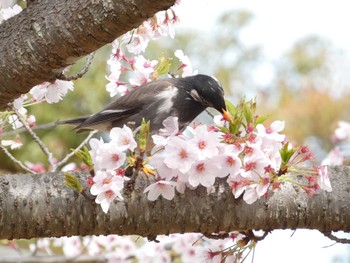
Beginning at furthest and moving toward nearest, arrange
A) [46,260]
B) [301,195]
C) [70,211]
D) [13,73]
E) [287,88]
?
[287,88] < [46,260] < [301,195] < [70,211] < [13,73]

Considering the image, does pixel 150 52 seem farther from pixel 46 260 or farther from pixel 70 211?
pixel 70 211

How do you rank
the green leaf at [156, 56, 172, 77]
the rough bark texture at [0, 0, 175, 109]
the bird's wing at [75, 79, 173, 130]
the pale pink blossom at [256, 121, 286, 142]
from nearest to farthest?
1. the rough bark texture at [0, 0, 175, 109]
2. the pale pink blossom at [256, 121, 286, 142]
3. the green leaf at [156, 56, 172, 77]
4. the bird's wing at [75, 79, 173, 130]

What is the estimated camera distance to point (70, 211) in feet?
5.11

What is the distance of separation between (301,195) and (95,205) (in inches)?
20.3

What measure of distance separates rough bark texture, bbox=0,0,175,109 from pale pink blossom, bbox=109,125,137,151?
0.18 meters

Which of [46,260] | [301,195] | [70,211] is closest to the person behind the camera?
[70,211]

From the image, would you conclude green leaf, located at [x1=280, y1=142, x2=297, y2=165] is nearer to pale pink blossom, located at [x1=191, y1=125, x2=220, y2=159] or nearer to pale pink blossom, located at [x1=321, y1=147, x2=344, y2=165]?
pale pink blossom, located at [x1=191, y1=125, x2=220, y2=159]

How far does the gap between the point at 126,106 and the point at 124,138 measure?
1.01m

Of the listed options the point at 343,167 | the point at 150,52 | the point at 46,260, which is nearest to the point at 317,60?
the point at 150,52

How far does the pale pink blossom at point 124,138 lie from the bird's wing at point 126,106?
0.82 metres

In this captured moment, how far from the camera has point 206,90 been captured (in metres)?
2.43

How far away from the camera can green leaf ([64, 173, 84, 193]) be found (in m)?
1.53

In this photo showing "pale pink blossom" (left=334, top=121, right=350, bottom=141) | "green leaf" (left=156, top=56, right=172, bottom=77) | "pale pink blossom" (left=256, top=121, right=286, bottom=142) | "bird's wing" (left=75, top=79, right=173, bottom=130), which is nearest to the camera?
"pale pink blossom" (left=256, top=121, right=286, bottom=142)

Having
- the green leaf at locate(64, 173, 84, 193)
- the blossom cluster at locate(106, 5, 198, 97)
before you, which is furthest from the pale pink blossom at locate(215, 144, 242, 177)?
the blossom cluster at locate(106, 5, 198, 97)
